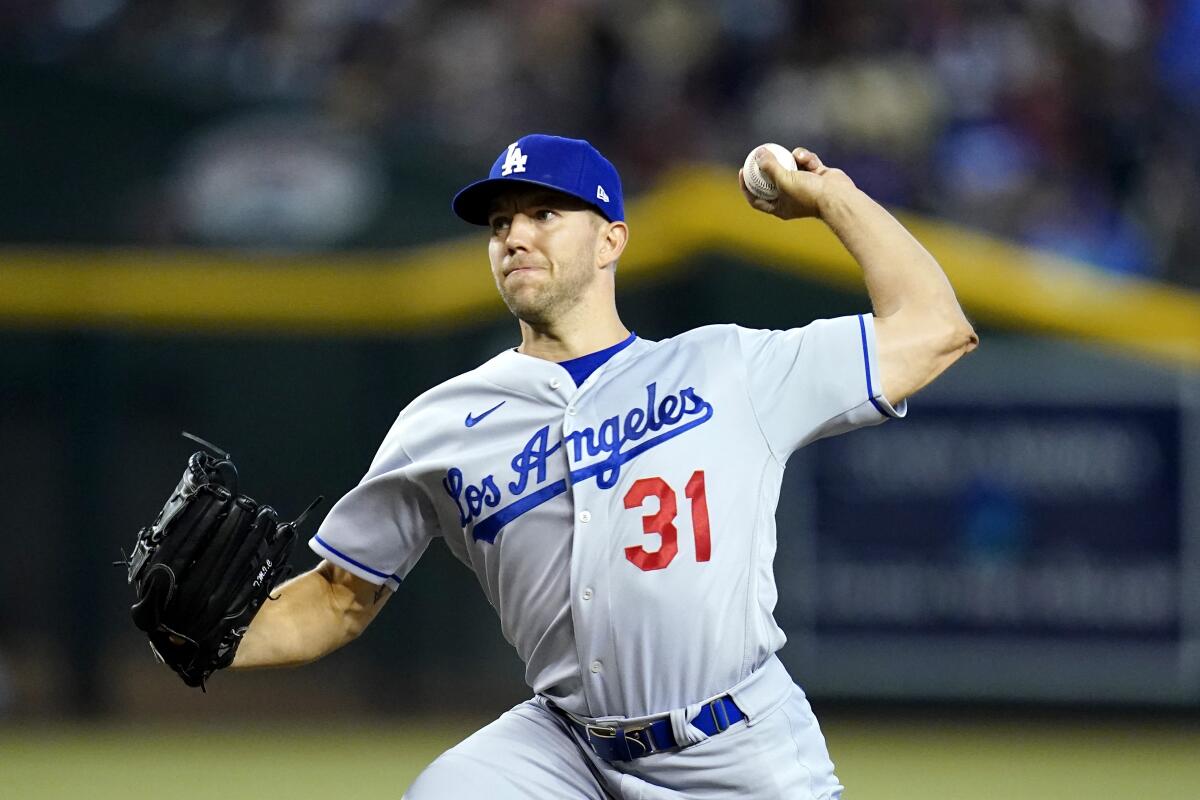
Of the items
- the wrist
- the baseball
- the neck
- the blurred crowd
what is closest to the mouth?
the neck

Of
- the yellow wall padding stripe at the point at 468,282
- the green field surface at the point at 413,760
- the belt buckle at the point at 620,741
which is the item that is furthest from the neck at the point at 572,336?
the yellow wall padding stripe at the point at 468,282

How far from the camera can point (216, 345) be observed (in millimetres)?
8703

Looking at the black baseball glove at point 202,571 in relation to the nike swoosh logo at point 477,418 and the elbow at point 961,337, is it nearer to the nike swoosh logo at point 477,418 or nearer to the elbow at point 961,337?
the nike swoosh logo at point 477,418

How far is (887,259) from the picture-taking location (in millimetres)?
3604

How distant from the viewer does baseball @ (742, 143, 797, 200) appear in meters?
3.62

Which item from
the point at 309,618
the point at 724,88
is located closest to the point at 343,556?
the point at 309,618

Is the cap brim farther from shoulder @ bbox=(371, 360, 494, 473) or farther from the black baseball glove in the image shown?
the black baseball glove

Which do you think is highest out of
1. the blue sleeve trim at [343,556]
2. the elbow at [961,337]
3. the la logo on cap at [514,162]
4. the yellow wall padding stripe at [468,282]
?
the yellow wall padding stripe at [468,282]

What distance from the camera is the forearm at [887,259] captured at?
11.7 ft

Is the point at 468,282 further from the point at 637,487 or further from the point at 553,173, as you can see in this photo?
the point at 637,487

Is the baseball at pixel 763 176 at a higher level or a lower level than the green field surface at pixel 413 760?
higher

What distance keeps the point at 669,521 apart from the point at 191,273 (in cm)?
552

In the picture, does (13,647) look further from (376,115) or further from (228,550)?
(228,550)

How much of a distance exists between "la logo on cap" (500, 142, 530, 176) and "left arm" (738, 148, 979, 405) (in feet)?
1.54
